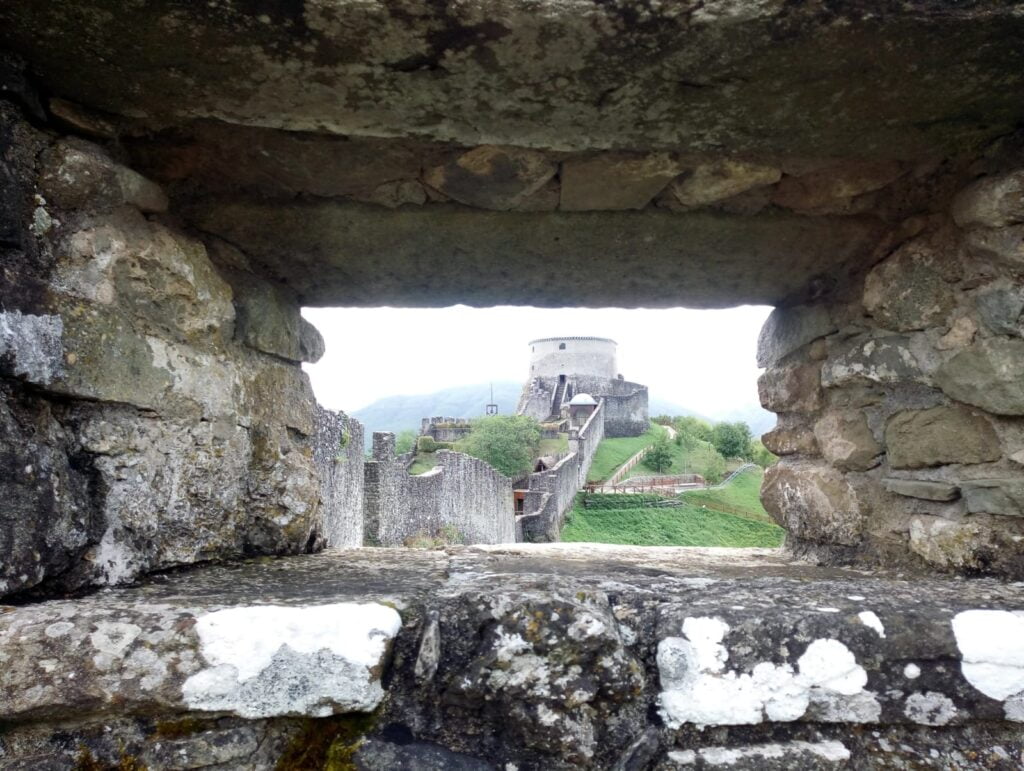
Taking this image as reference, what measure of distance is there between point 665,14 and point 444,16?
41 centimetres

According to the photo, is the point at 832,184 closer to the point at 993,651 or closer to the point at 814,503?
the point at 814,503

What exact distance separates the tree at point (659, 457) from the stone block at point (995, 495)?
3067 cm

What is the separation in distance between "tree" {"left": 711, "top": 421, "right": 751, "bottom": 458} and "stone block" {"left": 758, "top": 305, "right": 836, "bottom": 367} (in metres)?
31.5

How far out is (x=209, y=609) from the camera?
1.29 metres

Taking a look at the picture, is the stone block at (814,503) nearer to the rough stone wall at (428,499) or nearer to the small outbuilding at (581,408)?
the rough stone wall at (428,499)

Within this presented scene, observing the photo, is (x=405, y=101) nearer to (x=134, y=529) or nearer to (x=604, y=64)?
(x=604, y=64)

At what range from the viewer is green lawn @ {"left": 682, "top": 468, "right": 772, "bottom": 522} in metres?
21.9

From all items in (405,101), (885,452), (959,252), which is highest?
(405,101)

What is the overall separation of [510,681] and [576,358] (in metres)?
49.0

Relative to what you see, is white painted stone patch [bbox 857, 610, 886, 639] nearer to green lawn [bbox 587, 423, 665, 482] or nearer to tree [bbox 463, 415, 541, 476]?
tree [bbox 463, 415, 541, 476]

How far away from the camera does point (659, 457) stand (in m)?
31.9

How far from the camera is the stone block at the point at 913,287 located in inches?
73.5

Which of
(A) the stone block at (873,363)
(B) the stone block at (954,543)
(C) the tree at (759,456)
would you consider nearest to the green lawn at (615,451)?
Result: (C) the tree at (759,456)

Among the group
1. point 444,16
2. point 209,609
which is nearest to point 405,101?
point 444,16
